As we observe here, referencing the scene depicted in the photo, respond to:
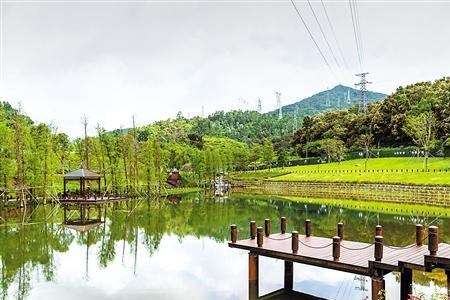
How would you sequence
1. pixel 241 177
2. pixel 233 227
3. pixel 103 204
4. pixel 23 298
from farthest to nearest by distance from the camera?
1. pixel 241 177
2. pixel 103 204
3. pixel 233 227
4. pixel 23 298

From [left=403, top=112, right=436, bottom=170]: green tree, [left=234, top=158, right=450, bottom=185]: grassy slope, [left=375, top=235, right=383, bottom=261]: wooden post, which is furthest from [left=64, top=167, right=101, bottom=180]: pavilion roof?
[left=403, top=112, right=436, bottom=170]: green tree

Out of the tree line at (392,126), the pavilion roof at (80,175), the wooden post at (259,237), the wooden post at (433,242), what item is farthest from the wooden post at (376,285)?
the tree line at (392,126)

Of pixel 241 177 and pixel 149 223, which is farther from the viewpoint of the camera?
pixel 241 177

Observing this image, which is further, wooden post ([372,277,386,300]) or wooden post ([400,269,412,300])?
wooden post ([400,269,412,300])

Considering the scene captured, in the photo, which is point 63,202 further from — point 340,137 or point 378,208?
point 340,137

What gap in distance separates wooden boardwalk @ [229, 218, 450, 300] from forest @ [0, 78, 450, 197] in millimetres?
29140

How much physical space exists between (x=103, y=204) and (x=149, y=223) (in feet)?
48.6

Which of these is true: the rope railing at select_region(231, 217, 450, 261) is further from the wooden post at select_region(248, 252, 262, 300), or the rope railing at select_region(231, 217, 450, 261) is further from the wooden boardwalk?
the wooden post at select_region(248, 252, 262, 300)

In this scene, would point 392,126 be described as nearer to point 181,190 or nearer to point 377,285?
point 181,190

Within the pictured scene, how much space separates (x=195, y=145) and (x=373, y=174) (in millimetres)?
48677

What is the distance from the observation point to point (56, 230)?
934 inches

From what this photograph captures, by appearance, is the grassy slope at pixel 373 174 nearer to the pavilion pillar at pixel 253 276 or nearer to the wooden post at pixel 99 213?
the wooden post at pixel 99 213

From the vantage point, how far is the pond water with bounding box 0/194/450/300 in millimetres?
12540

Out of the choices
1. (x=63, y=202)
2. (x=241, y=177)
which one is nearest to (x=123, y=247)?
(x=63, y=202)
